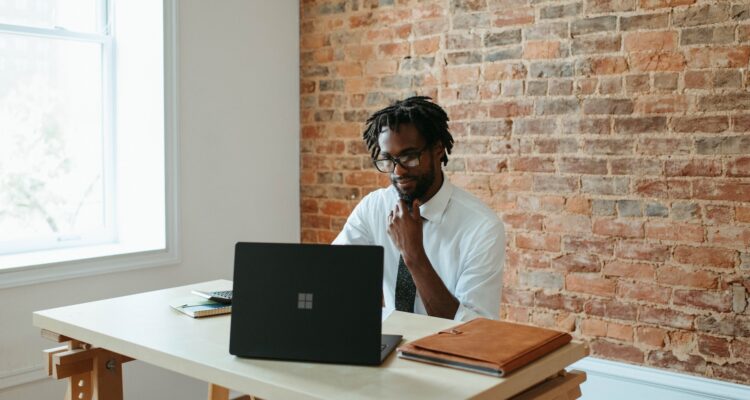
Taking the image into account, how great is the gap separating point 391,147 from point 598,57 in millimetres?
1072

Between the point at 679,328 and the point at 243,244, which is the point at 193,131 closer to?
the point at 243,244

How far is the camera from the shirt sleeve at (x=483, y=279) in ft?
7.83

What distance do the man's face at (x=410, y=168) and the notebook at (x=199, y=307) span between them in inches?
28.4

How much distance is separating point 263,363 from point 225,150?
226 cm

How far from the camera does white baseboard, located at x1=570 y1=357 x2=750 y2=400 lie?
9.49ft

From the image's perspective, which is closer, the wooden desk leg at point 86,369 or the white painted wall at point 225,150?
the wooden desk leg at point 86,369

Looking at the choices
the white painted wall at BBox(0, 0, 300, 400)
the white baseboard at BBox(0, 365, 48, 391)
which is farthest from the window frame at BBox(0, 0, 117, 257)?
the white baseboard at BBox(0, 365, 48, 391)

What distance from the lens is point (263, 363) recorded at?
5.70ft

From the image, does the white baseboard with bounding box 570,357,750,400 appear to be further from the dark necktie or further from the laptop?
the laptop

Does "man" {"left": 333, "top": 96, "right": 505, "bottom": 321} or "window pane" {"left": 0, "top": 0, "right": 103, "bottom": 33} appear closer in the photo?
"man" {"left": 333, "top": 96, "right": 505, "bottom": 321}

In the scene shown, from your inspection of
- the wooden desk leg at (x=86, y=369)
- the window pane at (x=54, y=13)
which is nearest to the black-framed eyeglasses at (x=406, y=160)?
the wooden desk leg at (x=86, y=369)

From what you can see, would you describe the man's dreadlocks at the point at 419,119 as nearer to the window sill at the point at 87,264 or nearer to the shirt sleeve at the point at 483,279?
the shirt sleeve at the point at 483,279

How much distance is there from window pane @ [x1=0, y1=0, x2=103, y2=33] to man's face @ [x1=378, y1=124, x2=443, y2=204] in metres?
1.69

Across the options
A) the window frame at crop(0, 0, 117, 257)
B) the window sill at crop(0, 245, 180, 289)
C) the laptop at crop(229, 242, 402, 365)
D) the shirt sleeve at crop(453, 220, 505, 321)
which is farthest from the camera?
the window frame at crop(0, 0, 117, 257)
